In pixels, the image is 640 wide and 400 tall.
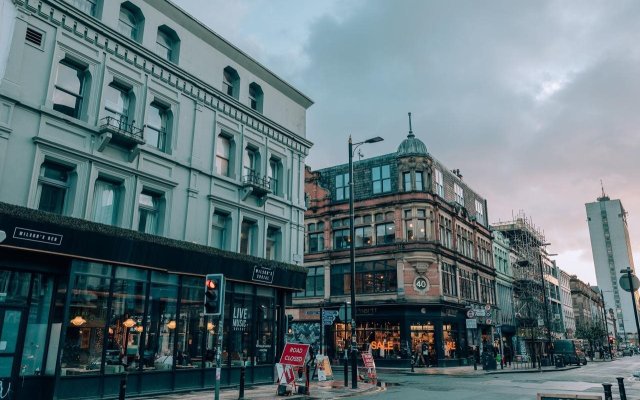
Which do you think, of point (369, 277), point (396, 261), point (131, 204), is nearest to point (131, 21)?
point (131, 204)

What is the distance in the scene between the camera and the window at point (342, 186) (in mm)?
46969

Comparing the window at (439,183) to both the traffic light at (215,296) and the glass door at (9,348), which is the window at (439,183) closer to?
the traffic light at (215,296)

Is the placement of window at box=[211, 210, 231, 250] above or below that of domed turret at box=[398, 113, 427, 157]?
below

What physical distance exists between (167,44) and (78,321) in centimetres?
1127

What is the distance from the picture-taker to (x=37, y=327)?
14.0 m

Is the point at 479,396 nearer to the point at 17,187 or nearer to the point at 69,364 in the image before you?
the point at 69,364

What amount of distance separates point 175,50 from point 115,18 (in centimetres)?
292

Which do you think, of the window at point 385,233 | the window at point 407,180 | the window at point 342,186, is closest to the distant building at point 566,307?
the window at point 385,233

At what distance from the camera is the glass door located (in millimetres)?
13109

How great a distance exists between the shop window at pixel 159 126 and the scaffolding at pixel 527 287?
50.1 meters

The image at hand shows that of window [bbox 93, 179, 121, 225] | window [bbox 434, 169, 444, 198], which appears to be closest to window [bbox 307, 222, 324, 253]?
window [bbox 434, 169, 444, 198]

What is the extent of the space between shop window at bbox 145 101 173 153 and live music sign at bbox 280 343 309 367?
8923mm

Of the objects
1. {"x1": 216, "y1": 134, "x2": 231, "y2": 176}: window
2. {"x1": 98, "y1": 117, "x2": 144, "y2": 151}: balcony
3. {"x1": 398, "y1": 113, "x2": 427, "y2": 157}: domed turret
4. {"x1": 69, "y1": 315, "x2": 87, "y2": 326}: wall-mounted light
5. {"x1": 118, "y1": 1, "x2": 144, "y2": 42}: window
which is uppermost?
{"x1": 398, "y1": 113, "x2": 427, "y2": 157}: domed turret

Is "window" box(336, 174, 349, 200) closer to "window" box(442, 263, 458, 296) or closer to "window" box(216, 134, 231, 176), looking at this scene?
"window" box(442, 263, 458, 296)
